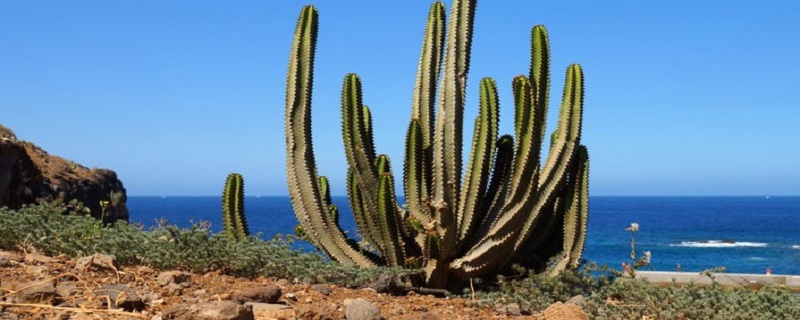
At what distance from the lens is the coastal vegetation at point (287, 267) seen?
23.2 ft

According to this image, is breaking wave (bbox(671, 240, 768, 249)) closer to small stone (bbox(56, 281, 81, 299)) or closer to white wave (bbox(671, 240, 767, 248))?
white wave (bbox(671, 240, 767, 248))

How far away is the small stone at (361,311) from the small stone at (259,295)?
47 centimetres

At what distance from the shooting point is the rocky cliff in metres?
12.1

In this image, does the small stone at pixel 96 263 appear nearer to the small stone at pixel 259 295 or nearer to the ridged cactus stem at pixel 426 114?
the small stone at pixel 259 295

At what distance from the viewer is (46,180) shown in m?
20.0

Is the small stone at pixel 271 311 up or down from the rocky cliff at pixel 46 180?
down

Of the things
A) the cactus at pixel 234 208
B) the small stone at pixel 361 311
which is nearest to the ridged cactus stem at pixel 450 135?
the cactus at pixel 234 208

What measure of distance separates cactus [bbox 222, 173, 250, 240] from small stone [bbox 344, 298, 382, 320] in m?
3.55

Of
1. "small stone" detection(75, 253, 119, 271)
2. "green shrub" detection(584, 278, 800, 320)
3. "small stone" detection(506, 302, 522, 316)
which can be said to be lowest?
"small stone" detection(506, 302, 522, 316)

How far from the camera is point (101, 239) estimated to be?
24.7 ft

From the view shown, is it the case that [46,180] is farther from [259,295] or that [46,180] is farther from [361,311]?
[361,311]

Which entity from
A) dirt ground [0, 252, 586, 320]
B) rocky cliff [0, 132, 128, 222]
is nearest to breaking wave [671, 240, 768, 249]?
rocky cliff [0, 132, 128, 222]

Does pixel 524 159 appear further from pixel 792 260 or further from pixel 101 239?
pixel 792 260

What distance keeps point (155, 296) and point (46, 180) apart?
15.6 meters
